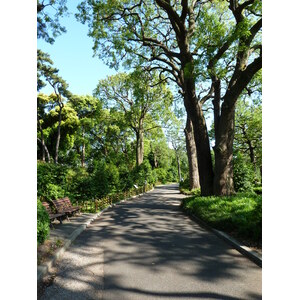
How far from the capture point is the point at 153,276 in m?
4.89

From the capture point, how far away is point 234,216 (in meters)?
8.17

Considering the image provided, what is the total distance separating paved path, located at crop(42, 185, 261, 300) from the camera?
427cm

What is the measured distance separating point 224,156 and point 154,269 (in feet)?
28.4

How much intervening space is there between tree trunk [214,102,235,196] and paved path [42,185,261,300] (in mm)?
4845

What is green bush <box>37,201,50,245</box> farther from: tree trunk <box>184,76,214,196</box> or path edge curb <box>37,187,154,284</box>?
tree trunk <box>184,76,214,196</box>

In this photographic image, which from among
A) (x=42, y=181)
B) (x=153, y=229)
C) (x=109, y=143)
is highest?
(x=109, y=143)

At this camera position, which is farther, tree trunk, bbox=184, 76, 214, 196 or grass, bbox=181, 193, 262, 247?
tree trunk, bbox=184, 76, 214, 196

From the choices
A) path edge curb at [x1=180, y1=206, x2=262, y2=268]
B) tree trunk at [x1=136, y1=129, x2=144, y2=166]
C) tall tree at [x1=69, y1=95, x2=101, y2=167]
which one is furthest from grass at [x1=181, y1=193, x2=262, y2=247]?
tall tree at [x1=69, y1=95, x2=101, y2=167]

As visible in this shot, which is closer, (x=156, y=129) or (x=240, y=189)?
(x=240, y=189)

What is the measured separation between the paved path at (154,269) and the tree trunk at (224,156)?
4.84m

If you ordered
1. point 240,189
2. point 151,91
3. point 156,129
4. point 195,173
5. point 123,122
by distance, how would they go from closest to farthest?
1. point 240,189
2. point 195,173
3. point 151,91
4. point 123,122
5. point 156,129
